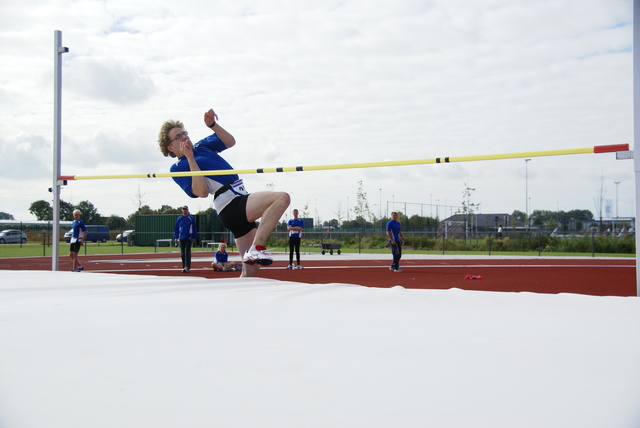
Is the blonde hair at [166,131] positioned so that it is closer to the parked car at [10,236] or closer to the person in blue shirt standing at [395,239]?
the person in blue shirt standing at [395,239]

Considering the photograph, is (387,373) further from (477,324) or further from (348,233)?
(348,233)

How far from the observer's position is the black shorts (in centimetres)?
402

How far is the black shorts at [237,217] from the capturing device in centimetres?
402

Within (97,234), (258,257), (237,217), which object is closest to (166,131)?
(237,217)

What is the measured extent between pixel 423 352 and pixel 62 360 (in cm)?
104

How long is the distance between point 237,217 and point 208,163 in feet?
1.86

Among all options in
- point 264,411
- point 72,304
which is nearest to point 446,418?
point 264,411

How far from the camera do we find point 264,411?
1.23m

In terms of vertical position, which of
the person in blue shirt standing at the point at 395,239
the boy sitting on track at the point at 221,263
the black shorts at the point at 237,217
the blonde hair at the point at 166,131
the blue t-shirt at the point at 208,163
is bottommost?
the boy sitting on track at the point at 221,263

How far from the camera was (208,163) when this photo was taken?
4305mm

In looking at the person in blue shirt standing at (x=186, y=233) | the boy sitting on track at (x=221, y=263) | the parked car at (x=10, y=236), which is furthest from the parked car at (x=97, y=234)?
the person in blue shirt standing at (x=186, y=233)

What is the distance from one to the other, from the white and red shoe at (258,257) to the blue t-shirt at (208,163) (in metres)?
0.70

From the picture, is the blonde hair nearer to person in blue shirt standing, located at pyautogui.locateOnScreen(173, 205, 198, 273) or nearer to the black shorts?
the black shorts

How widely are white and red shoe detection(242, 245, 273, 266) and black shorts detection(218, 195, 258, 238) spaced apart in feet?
1.14
